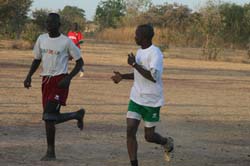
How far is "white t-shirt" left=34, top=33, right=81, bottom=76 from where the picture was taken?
8.13 meters

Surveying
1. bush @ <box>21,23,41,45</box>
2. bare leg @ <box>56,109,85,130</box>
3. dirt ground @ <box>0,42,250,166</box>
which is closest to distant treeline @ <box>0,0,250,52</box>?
bush @ <box>21,23,41,45</box>

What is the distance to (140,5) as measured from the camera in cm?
7694

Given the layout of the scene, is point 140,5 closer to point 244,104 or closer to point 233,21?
point 233,21

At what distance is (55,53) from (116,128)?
3319 mm

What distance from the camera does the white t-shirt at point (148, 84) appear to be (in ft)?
23.9

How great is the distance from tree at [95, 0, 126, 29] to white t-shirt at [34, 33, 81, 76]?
82.9 meters

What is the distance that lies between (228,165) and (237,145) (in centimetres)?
187

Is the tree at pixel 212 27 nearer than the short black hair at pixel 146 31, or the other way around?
the short black hair at pixel 146 31

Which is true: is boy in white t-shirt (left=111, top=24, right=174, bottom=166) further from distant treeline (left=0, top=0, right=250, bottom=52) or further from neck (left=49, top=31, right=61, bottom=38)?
distant treeline (left=0, top=0, right=250, bottom=52)

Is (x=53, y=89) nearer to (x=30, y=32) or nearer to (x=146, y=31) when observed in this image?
(x=146, y=31)

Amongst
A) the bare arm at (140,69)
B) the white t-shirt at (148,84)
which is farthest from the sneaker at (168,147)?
the bare arm at (140,69)

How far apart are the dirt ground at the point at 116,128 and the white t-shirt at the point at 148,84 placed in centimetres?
110

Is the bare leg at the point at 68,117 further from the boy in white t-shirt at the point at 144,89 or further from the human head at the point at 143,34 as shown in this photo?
the human head at the point at 143,34

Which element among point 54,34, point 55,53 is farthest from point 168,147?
point 54,34
